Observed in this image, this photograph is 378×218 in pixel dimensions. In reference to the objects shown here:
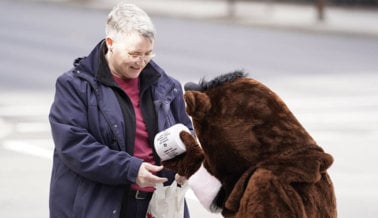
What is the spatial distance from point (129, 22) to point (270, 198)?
1.26m

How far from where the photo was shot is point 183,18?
2731cm

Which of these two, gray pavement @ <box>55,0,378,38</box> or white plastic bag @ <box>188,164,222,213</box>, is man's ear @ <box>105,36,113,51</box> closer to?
white plastic bag @ <box>188,164,222,213</box>

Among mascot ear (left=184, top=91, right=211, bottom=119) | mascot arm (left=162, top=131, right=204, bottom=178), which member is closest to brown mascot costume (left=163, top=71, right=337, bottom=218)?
mascot ear (left=184, top=91, right=211, bottom=119)

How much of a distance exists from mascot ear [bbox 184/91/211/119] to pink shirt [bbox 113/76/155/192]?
75 centimetres

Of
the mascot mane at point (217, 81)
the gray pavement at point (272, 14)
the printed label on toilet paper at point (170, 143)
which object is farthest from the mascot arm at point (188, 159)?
the gray pavement at point (272, 14)

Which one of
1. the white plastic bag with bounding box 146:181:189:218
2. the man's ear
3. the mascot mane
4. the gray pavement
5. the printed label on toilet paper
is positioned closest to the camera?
the mascot mane

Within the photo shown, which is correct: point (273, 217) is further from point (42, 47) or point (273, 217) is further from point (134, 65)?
point (42, 47)

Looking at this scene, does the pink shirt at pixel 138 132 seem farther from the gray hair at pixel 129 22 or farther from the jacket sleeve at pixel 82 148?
the gray hair at pixel 129 22

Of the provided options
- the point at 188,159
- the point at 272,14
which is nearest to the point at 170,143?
the point at 188,159

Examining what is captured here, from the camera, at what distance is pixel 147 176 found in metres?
4.88

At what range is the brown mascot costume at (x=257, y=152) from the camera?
427cm

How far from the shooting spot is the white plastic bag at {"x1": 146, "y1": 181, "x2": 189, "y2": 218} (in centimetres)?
517

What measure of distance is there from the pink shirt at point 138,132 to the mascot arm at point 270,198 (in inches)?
38.9

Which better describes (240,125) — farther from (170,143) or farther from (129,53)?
(129,53)
